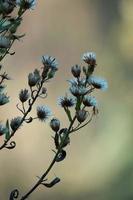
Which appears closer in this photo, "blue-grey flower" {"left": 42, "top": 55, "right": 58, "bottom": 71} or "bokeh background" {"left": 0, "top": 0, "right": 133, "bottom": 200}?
"blue-grey flower" {"left": 42, "top": 55, "right": 58, "bottom": 71}

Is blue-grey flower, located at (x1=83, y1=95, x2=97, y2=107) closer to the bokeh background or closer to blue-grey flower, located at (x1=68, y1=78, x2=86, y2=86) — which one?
blue-grey flower, located at (x1=68, y1=78, x2=86, y2=86)

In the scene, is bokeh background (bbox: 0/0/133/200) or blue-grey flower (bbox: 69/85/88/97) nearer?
blue-grey flower (bbox: 69/85/88/97)

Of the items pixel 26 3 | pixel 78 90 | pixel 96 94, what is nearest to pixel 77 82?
pixel 78 90

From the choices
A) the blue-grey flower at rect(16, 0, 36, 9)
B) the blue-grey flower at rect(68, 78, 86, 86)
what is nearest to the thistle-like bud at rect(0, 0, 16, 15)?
the blue-grey flower at rect(16, 0, 36, 9)

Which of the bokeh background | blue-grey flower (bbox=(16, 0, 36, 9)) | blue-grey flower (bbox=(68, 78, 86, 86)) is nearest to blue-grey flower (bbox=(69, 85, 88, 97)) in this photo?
blue-grey flower (bbox=(68, 78, 86, 86))

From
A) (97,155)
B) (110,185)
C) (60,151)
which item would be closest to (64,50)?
(97,155)

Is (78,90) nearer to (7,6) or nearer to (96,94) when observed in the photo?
(7,6)

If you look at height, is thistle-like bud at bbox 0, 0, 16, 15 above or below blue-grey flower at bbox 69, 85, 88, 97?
above

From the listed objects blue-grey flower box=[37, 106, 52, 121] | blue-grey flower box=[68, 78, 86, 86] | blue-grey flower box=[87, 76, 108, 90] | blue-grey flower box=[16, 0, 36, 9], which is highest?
blue-grey flower box=[16, 0, 36, 9]

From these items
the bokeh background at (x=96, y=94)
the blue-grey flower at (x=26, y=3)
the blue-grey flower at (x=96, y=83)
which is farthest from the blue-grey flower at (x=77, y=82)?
the bokeh background at (x=96, y=94)

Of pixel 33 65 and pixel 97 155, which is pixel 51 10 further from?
pixel 97 155

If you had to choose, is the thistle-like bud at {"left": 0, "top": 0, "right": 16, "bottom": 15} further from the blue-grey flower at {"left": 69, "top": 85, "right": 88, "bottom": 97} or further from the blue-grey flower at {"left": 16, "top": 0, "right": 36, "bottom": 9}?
the blue-grey flower at {"left": 69, "top": 85, "right": 88, "bottom": 97}
